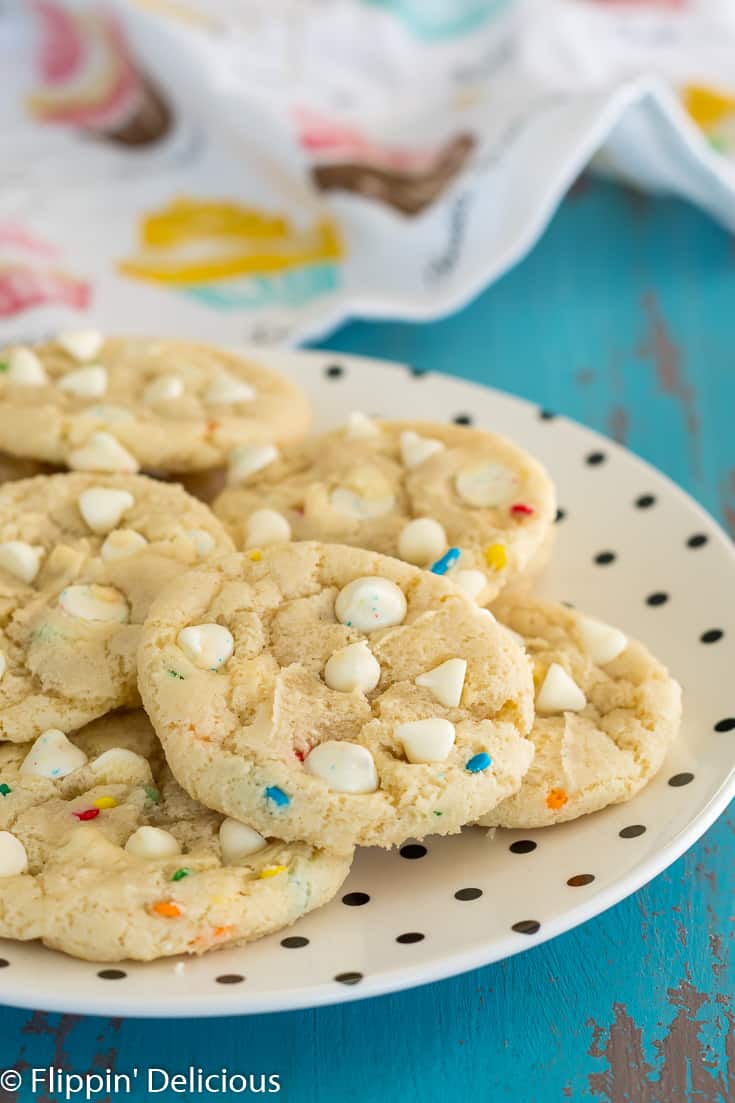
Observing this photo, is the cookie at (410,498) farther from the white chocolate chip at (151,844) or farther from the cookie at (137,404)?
the white chocolate chip at (151,844)

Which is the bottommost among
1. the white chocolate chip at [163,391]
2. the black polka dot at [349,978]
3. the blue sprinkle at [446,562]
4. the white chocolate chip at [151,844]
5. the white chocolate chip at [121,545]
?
the black polka dot at [349,978]

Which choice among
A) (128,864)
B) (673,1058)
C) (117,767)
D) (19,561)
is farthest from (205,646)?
(673,1058)

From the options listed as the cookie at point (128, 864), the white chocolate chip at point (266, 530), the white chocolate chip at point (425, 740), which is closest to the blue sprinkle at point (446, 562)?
the white chocolate chip at point (266, 530)

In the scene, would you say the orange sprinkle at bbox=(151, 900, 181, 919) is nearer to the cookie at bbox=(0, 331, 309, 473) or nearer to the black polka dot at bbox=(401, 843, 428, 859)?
the black polka dot at bbox=(401, 843, 428, 859)

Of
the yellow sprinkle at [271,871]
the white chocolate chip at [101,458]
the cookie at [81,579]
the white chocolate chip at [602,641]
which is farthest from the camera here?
the white chocolate chip at [101,458]

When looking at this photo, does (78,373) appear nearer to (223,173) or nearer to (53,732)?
(53,732)

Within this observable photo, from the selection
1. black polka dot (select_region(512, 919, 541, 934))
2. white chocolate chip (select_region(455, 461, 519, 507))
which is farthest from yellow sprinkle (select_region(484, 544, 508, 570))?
black polka dot (select_region(512, 919, 541, 934))

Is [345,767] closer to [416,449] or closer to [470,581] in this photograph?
[470,581]
